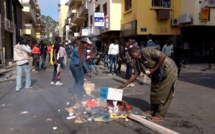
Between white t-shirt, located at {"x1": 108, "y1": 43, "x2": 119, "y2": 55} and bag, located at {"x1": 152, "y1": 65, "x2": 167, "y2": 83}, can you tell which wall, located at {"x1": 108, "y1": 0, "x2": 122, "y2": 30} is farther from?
bag, located at {"x1": 152, "y1": 65, "x2": 167, "y2": 83}

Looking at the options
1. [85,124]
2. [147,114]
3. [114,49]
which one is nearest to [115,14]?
[114,49]

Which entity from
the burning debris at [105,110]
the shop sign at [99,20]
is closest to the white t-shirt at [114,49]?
the burning debris at [105,110]

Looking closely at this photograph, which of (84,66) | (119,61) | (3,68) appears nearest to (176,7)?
(119,61)

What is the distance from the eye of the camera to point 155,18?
18312 mm

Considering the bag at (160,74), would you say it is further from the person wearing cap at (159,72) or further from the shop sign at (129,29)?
the shop sign at (129,29)

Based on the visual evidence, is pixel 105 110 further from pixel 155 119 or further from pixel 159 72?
pixel 159 72

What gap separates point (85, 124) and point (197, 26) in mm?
14229

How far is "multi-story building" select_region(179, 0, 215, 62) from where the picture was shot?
16.4 m

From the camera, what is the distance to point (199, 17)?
54.4ft

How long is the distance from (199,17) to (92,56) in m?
7.37

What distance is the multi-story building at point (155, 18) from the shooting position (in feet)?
59.2

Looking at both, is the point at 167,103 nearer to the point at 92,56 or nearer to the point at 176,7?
the point at 92,56

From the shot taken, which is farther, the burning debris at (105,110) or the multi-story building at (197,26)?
the multi-story building at (197,26)

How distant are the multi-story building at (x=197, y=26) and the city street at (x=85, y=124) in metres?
8.64
